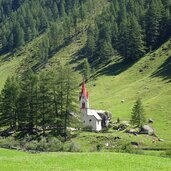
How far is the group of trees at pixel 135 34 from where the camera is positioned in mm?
145375

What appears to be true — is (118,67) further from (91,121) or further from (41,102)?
(41,102)

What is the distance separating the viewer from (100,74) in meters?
144

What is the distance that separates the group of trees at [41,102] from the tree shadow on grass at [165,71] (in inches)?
1832

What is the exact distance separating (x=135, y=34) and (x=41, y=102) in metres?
73.7

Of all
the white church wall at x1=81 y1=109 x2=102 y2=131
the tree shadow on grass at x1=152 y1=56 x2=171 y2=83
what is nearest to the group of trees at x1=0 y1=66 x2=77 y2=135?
the white church wall at x1=81 y1=109 x2=102 y2=131

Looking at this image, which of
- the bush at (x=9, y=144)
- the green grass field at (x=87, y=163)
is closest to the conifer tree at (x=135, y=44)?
the bush at (x=9, y=144)

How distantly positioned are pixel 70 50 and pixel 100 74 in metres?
48.2

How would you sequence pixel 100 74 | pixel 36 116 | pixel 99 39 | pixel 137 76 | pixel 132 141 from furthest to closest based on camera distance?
pixel 99 39
pixel 100 74
pixel 137 76
pixel 36 116
pixel 132 141

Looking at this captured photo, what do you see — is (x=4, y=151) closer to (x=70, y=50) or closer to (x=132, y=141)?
(x=132, y=141)

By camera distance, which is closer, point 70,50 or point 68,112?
point 68,112

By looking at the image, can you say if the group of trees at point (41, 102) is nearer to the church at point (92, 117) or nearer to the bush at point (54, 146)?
the church at point (92, 117)

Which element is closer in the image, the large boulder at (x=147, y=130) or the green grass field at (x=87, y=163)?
the green grass field at (x=87, y=163)

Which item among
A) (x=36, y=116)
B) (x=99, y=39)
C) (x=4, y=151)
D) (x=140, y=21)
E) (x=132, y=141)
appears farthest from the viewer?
(x=99, y=39)

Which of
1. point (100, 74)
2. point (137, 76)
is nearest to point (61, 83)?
point (137, 76)
